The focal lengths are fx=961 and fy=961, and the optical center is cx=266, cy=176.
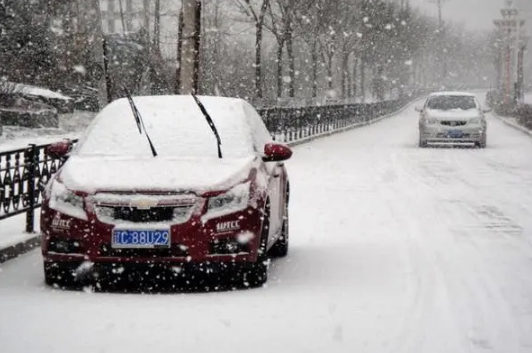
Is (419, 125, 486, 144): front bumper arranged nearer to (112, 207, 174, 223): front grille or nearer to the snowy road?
the snowy road

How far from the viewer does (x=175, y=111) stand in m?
8.22

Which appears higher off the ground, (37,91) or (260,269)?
(37,91)

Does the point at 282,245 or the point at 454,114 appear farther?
the point at 454,114

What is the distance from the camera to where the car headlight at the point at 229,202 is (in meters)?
6.91

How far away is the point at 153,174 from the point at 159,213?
0.39 m

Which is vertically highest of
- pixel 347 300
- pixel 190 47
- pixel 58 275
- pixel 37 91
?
pixel 190 47

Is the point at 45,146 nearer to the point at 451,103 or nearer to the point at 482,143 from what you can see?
the point at 482,143

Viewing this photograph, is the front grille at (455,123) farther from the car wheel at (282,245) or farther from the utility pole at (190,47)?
the car wheel at (282,245)

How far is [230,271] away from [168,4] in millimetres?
65428

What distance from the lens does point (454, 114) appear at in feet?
90.9

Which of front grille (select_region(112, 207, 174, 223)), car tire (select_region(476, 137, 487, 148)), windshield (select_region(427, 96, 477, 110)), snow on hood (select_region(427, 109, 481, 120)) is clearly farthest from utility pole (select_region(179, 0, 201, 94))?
front grille (select_region(112, 207, 174, 223))

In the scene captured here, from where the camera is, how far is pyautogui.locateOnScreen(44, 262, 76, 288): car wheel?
7.10 m

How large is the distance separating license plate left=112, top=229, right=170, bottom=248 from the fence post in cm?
334

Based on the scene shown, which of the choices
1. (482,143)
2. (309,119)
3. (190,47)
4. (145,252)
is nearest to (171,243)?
(145,252)
